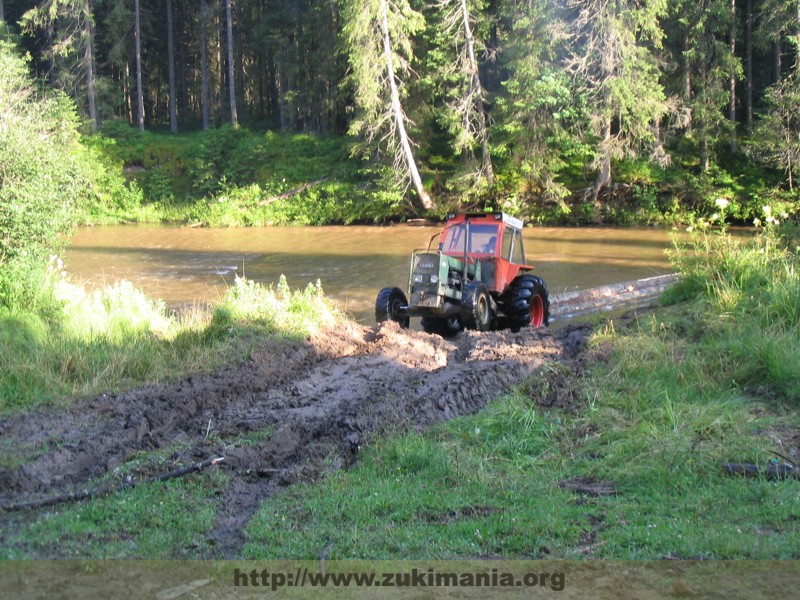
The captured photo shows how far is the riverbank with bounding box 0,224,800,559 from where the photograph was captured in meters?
5.56

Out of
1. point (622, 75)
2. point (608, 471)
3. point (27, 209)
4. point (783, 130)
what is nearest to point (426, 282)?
point (27, 209)

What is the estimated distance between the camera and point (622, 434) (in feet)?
24.8

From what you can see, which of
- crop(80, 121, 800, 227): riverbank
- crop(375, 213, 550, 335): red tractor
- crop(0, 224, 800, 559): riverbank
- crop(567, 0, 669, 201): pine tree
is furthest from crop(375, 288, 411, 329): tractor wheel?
crop(567, 0, 669, 201): pine tree

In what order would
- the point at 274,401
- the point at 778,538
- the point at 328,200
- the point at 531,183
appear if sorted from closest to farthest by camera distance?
the point at 778,538 < the point at 274,401 < the point at 531,183 < the point at 328,200

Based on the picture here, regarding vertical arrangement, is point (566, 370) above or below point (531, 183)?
below

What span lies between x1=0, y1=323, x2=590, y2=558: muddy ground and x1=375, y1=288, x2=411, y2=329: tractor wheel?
131 cm

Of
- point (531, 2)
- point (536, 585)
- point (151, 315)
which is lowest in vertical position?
point (536, 585)

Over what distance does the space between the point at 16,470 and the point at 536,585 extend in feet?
15.1

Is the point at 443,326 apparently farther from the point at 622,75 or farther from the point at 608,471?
the point at 622,75

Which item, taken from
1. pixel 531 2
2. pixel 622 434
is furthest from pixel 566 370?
pixel 531 2

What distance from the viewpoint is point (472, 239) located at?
1486 cm

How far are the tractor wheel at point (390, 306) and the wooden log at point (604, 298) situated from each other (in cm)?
391

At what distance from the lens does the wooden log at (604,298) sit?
55.9 feet

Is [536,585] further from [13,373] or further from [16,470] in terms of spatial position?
[13,373]
